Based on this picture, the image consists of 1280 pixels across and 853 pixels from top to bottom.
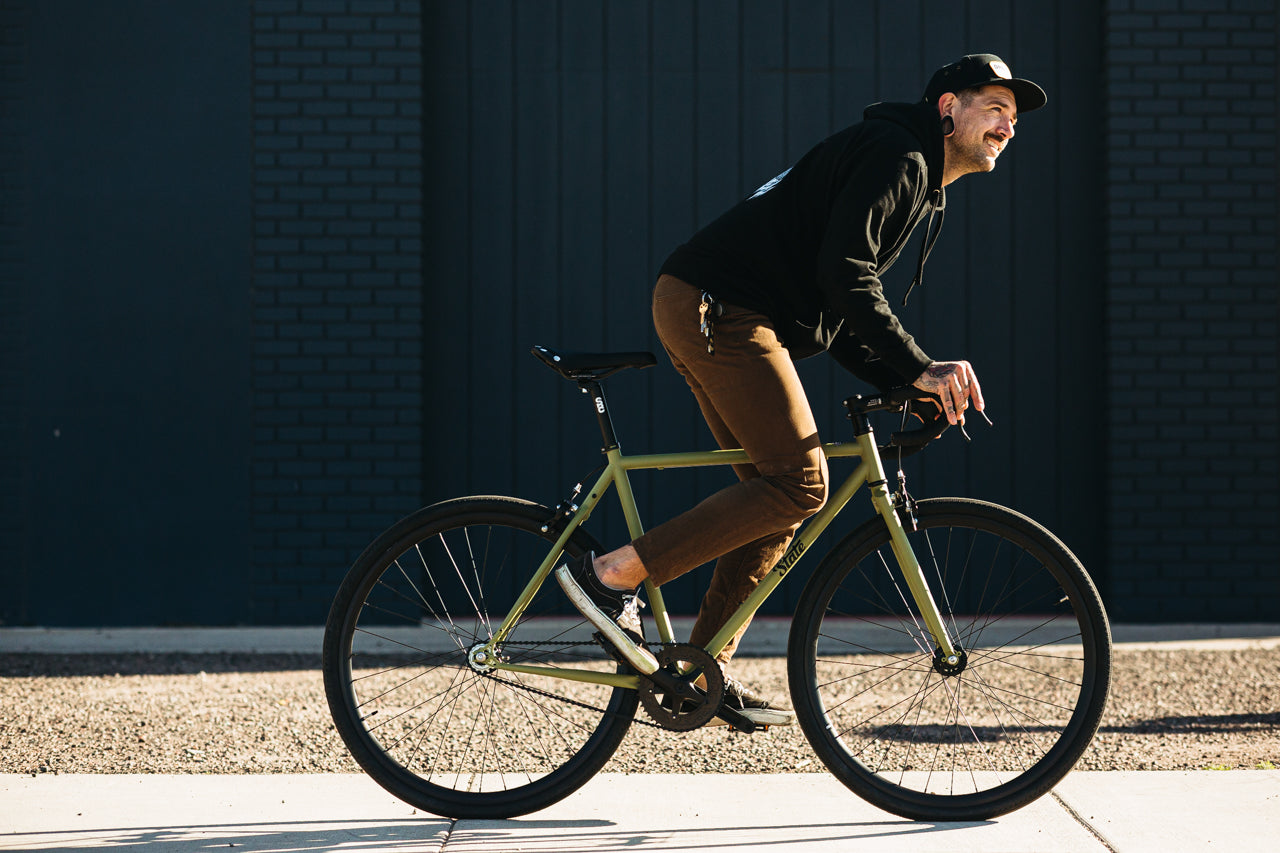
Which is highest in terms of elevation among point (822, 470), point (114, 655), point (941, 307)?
point (941, 307)

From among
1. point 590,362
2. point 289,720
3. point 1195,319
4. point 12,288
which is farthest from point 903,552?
point 12,288

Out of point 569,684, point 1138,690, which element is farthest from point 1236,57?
point 569,684

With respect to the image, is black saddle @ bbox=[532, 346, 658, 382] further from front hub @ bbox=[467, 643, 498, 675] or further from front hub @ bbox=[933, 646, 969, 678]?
front hub @ bbox=[933, 646, 969, 678]

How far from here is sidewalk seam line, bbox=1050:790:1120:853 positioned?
310cm

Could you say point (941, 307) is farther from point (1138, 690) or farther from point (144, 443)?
point (144, 443)

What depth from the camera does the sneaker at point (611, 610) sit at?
3156 mm

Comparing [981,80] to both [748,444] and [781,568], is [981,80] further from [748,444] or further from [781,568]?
[781,568]

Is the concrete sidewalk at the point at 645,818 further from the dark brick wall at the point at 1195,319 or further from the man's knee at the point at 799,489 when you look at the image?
the dark brick wall at the point at 1195,319

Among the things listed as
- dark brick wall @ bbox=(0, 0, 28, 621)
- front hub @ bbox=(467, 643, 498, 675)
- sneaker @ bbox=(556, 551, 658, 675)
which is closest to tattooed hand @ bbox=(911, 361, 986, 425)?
sneaker @ bbox=(556, 551, 658, 675)

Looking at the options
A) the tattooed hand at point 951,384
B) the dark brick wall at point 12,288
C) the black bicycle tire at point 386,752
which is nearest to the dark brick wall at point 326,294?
the dark brick wall at point 12,288

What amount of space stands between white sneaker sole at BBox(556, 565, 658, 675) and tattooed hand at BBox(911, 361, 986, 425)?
945mm

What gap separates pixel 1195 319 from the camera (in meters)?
6.56

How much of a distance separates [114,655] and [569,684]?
7.82 feet

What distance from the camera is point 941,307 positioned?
6820mm
